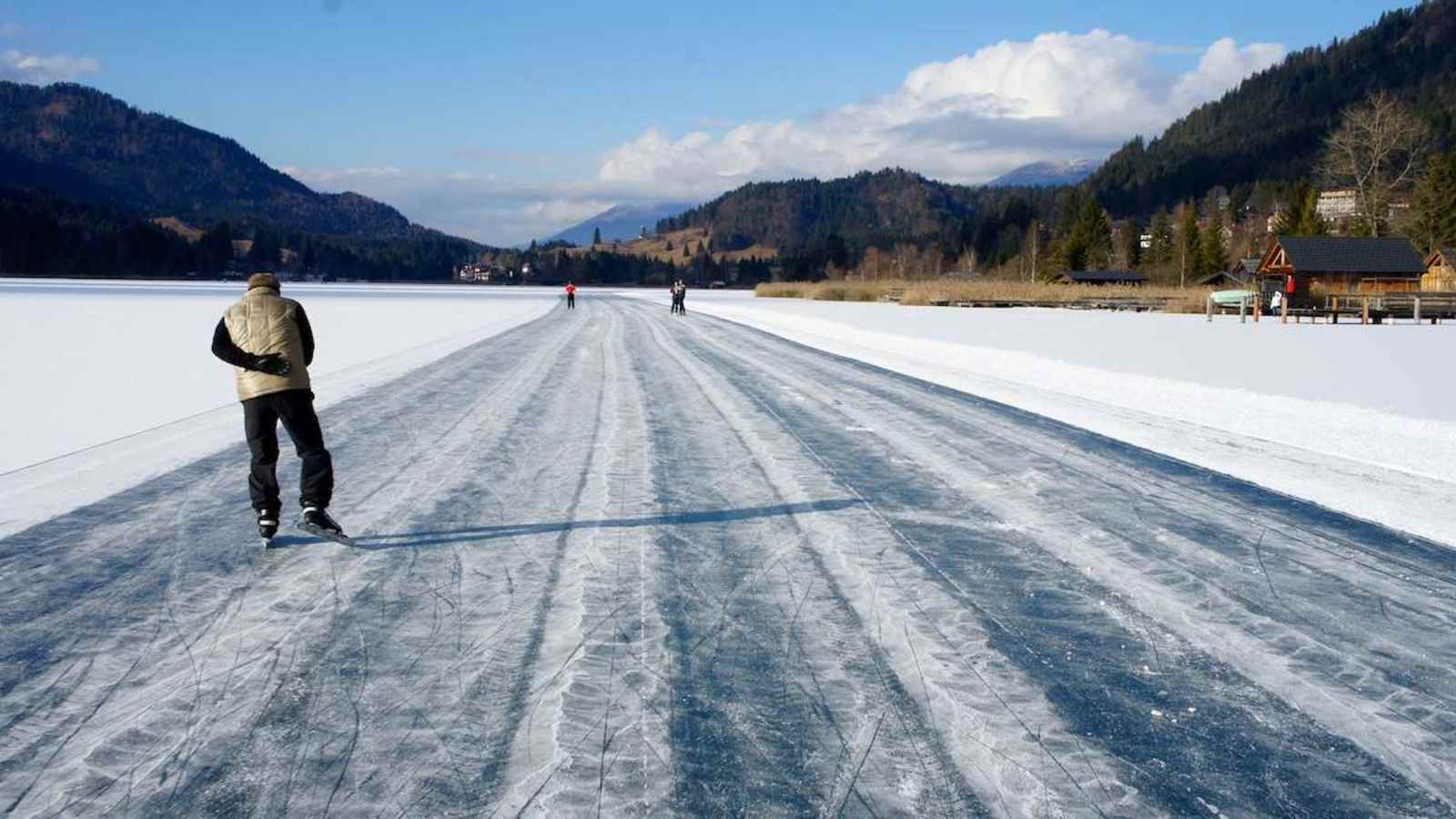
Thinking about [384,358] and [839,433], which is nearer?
[839,433]

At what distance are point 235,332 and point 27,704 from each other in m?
2.84

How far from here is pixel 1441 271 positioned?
65062 mm

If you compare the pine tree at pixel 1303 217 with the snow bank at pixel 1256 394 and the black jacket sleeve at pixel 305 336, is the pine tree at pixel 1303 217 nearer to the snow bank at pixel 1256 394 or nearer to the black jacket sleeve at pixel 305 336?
the snow bank at pixel 1256 394

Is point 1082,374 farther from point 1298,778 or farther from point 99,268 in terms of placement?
point 99,268

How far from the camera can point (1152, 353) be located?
22.3m

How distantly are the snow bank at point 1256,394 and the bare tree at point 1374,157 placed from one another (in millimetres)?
46345

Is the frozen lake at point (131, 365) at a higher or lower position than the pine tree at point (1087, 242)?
lower

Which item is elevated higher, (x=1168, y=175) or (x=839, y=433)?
(x=1168, y=175)

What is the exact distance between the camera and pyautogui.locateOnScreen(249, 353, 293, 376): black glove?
612 cm

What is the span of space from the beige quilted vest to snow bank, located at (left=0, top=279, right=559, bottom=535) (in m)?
2.05

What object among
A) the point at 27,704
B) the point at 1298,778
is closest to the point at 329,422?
the point at 27,704

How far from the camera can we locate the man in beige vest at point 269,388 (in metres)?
6.15

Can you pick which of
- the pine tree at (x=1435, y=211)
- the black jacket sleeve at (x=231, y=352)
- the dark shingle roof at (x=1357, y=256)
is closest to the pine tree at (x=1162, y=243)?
the pine tree at (x=1435, y=211)

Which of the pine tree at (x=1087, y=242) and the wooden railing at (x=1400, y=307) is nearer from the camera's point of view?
the wooden railing at (x=1400, y=307)
